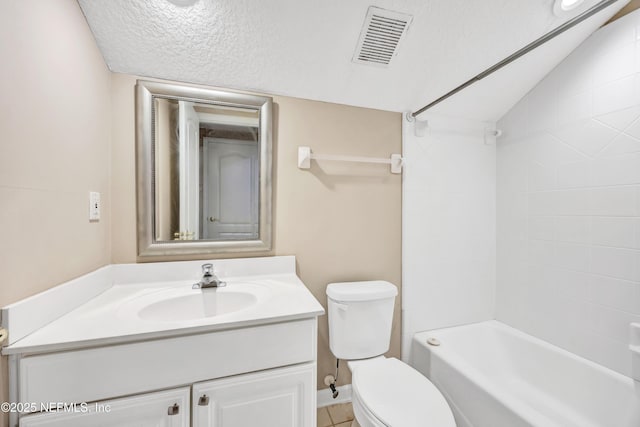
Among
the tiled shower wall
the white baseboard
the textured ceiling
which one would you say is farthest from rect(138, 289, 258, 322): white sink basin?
the tiled shower wall

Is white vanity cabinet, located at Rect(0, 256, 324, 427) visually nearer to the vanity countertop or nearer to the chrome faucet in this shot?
the vanity countertop

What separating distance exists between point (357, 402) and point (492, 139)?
1879 millimetres

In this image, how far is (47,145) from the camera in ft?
2.66

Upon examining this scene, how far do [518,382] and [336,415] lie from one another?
3.70 feet

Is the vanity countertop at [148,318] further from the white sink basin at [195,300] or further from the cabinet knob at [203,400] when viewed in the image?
the cabinet knob at [203,400]

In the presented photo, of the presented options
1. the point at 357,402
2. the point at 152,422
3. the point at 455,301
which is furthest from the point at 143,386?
the point at 455,301

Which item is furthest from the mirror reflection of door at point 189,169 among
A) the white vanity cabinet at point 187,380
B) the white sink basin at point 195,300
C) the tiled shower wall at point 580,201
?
the tiled shower wall at point 580,201

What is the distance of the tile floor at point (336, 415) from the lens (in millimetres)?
1392

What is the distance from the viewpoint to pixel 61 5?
2.81ft

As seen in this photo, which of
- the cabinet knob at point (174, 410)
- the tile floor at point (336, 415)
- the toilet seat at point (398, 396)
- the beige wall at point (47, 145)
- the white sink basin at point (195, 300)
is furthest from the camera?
the tile floor at point (336, 415)

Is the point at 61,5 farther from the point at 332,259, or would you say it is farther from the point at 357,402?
the point at 357,402

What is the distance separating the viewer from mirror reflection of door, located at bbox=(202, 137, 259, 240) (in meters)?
1.30

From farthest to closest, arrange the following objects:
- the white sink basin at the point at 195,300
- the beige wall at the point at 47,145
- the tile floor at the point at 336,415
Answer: the tile floor at the point at 336,415, the white sink basin at the point at 195,300, the beige wall at the point at 47,145

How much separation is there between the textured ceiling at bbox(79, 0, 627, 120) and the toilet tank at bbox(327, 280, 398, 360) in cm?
111
